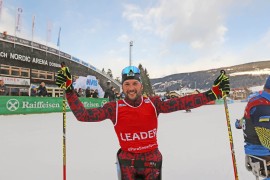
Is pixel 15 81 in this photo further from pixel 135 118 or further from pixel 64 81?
pixel 135 118

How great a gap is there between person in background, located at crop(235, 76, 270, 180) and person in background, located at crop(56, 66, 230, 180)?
1.72 feet

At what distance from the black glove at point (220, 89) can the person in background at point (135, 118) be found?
1 cm

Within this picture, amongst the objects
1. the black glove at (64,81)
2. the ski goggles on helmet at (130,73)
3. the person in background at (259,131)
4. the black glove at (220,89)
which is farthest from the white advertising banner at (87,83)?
the person in background at (259,131)

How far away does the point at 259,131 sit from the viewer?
10.2 feet

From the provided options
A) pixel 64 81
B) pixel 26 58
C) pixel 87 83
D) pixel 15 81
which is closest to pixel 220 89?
pixel 64 81

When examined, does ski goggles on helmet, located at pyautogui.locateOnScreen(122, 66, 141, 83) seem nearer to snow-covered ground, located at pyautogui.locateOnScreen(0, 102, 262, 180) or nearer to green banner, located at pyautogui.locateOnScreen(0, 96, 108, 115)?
snow-covered ground, located at pyautogui.locateOnScreen(0, 102, 262, 180)

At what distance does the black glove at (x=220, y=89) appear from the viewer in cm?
359

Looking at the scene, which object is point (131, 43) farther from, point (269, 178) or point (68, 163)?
point (269, 178)

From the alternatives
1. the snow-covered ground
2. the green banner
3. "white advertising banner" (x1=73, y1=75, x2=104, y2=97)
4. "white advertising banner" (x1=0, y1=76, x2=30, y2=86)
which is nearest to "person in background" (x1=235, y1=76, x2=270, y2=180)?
the snow-covered ground

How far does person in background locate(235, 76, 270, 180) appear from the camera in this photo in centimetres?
304

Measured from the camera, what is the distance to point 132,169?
317 cm

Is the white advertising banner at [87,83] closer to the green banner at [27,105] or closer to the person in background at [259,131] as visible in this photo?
the green banner at [27,105]

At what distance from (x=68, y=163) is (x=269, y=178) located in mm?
4239

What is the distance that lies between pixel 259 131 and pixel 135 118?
4.76 feet
